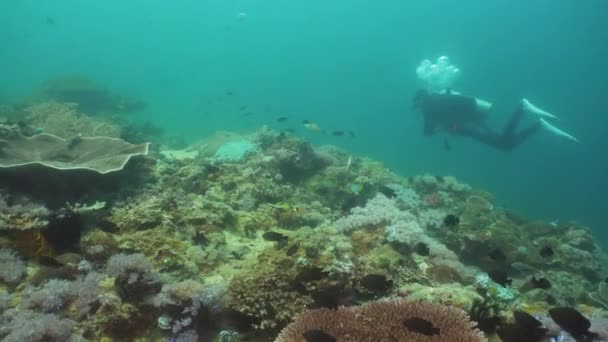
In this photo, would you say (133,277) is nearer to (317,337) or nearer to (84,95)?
(317,337)

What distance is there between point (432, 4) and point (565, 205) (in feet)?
355

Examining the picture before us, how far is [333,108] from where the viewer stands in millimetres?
146375

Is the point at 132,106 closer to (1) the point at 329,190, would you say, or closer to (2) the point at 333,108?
(1) the point at 329,190

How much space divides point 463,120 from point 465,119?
174 millimetres

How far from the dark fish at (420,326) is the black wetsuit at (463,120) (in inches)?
702

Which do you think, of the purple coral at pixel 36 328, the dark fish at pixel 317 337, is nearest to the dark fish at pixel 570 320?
the dark fish at pixel 317 337

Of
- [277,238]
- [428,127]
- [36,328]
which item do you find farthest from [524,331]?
[428,127]

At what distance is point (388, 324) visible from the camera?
4.18 m

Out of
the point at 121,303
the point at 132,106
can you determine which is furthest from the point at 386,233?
the point at 132,106

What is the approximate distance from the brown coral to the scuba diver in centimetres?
→ 1720

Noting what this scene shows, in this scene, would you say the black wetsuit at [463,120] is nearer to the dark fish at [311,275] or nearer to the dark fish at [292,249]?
the dark fish at [292,249]

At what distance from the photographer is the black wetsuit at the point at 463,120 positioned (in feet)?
67.7

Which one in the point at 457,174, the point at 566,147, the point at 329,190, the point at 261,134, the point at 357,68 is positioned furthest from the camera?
the point at 357,68

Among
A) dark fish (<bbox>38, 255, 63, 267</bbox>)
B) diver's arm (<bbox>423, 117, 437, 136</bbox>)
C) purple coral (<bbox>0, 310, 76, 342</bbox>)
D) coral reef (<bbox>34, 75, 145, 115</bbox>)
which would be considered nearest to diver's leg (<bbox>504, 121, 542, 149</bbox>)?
diver's arm (<bbox>423, 117, 437, 136</bbox>)
